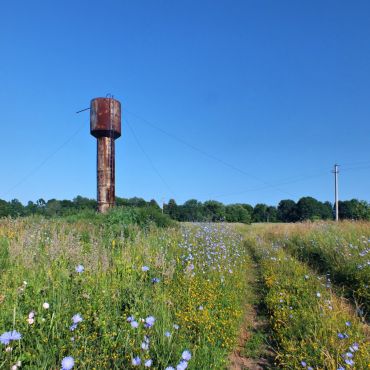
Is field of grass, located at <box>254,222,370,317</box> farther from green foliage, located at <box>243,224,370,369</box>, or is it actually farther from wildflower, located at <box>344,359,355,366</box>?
wildflower, located at <box>344,359,355,366</box>

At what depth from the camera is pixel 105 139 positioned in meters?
13.7

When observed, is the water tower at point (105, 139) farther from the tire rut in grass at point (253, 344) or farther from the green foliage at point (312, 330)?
the green foliage at point (312, 330)

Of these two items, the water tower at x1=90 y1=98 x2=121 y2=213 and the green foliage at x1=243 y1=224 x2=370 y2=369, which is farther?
the water tower at x1=90 y1=98 x2=121 y2=213

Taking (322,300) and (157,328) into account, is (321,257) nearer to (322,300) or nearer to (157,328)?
(322,300)

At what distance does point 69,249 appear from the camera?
4180mm

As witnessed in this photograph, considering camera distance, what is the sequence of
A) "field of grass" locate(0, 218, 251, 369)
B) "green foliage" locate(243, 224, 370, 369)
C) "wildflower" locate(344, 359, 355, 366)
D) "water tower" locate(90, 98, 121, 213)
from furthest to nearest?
"water tower" locate(90, 98, 121, 213), "green foliage" locate(243, 224, 370, 369), "wildflower" locate(344, 359, 355, 366), "field of grass" locate(0, 218, 251, 369)

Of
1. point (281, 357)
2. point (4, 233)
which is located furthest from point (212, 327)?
point (4, 233)

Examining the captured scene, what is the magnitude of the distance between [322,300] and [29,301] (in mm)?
4203

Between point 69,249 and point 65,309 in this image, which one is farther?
point 69,249

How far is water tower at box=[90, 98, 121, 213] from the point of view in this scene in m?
13.2

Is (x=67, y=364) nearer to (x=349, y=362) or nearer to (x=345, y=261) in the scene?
(x=349, y=362)

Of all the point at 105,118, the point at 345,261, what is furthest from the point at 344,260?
the point at 105,118

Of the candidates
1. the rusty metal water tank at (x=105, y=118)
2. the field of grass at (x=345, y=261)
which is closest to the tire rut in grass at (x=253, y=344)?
the field of grass at (x=345, y=261)

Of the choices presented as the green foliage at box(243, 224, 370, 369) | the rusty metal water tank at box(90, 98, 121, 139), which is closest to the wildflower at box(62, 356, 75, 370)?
the green foliage at box(243, 224, 370, 369)
